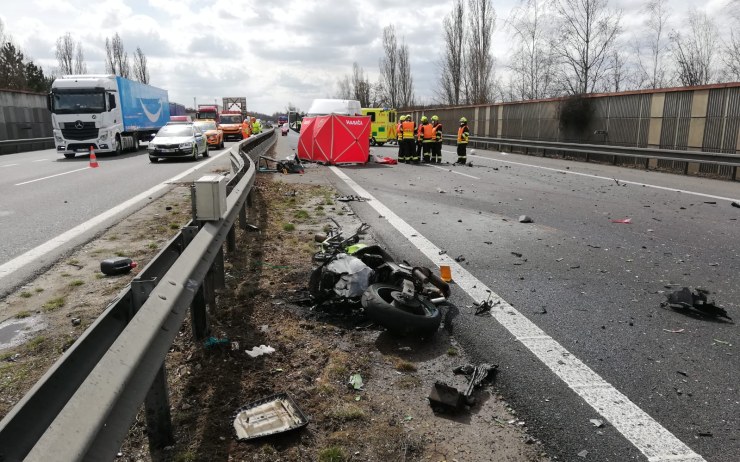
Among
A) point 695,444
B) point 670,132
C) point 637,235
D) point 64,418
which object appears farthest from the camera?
point 670,132

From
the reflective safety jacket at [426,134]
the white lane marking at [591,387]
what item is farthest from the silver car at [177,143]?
the white lane marking at [591,387]

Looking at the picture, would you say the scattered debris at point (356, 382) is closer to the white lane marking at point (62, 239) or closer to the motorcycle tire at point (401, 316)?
the motorcycle tire at point (401, 316)

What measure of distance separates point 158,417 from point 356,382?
1.23 metres

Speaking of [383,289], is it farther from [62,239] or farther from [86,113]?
[86,113]

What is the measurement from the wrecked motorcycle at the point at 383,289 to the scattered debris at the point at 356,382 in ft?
2.14

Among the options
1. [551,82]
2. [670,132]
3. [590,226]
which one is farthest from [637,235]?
[551,82]

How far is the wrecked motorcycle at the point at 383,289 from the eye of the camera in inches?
160

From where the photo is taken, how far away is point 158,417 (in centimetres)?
261

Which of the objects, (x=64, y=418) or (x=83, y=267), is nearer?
(x=64, y=418)

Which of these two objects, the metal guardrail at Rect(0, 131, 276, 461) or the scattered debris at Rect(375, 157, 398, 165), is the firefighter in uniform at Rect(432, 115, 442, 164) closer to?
the scattered debris at Rect(375, 157, 398, 165)

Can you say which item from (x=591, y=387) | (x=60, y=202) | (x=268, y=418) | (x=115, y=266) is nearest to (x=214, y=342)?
(x=268, y=418)

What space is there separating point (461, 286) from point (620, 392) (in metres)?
2.22

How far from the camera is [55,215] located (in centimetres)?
956

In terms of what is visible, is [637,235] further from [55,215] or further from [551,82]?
[551,82]
